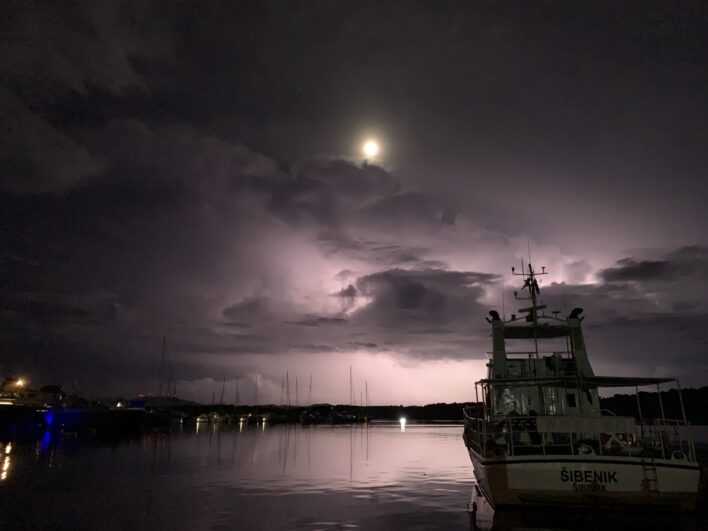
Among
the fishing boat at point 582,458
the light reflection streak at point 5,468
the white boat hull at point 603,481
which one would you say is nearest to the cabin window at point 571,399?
the fishing boat at point 582,458

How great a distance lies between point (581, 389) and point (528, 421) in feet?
10.0

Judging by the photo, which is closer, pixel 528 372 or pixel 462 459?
pixel 528 372

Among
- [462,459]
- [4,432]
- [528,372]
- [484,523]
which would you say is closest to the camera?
[484,523]

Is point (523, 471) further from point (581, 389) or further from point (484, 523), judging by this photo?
point (581, 389)

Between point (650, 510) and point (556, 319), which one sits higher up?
point (556, 319)

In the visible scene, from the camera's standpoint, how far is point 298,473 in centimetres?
3466

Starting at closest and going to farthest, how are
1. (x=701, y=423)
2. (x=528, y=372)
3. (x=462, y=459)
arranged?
(x=528, y=372)
(x=462, y=459)
(x=701, y=423)

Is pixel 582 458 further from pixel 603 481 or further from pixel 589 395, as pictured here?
pixel 589 395

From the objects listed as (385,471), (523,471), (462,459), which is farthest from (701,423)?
(523,471)

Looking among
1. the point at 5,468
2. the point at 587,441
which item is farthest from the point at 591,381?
the point at 5,468

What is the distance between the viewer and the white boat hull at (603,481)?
1858cm

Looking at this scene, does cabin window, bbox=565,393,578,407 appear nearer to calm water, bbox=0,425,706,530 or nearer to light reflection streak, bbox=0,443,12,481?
calm water, bbox=0,425,706,530

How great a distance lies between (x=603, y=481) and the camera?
18.8m

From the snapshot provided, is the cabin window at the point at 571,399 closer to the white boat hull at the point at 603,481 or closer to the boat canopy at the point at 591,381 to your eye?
the boat canopy at the point at 591,381
